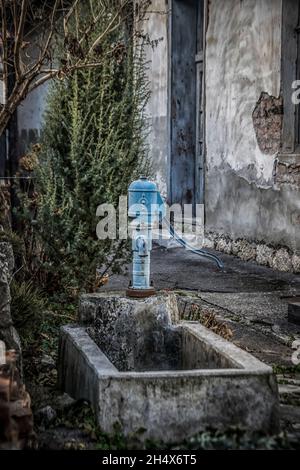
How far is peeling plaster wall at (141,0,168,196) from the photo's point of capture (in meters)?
11.4

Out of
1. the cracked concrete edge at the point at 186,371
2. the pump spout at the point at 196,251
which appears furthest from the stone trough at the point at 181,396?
the pump spout at the point at 196,251

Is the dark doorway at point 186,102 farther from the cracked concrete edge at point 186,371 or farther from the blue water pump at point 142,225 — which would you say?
the cracked concrete edge at point 186,371

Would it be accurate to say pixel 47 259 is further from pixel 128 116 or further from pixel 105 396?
pixel 105 396

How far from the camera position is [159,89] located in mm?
11680

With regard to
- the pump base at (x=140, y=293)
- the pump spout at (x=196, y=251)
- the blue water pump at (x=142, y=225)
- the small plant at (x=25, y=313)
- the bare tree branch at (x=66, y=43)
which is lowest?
the pump spout at (x=196, y=251)

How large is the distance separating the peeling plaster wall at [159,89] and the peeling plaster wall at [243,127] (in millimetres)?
1211

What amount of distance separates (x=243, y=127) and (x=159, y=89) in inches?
106

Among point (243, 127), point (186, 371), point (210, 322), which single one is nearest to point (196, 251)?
point (243, 127)

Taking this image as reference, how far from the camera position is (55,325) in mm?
5977

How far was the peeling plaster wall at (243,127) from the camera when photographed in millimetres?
8508

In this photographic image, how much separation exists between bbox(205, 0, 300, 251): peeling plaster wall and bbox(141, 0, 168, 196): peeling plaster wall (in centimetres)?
121
